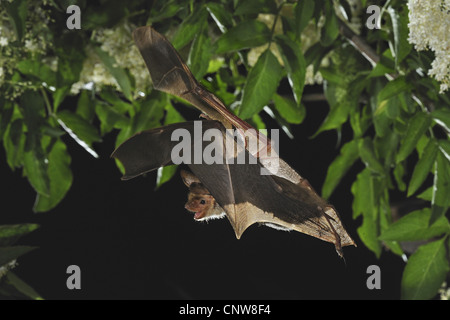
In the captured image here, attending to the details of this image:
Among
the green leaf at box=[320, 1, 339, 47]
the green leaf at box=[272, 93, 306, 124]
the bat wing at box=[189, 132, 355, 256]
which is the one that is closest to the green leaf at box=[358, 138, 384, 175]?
the green leaf at box=[272, 93, 306, 124]

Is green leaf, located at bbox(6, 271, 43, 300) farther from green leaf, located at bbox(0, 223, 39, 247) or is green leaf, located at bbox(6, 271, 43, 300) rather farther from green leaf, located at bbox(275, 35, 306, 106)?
green leaf, located at bbox(275, 35, 306, 106)

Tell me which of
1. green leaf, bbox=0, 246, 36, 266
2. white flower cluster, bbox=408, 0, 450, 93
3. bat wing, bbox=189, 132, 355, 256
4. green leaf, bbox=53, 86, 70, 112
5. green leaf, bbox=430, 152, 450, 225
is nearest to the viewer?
bat wing, bbox=189, 132, 355, 256

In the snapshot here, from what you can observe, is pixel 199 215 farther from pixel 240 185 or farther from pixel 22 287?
pixel 22 287

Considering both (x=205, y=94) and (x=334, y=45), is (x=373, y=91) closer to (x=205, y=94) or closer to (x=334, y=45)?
(x=334, y=45)

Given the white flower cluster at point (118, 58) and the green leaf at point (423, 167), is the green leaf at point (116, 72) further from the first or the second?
the green leaf at point (423, 167)

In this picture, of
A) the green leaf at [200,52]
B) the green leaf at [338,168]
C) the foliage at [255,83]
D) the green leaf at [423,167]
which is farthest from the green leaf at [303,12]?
the green leaf at [338,168]

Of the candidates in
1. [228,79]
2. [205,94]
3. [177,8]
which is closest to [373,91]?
[228,79]

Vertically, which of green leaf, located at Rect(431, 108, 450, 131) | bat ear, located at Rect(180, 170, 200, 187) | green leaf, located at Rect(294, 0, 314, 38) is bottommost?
bat ear, located at Rect(180, 170, 200, 187)
